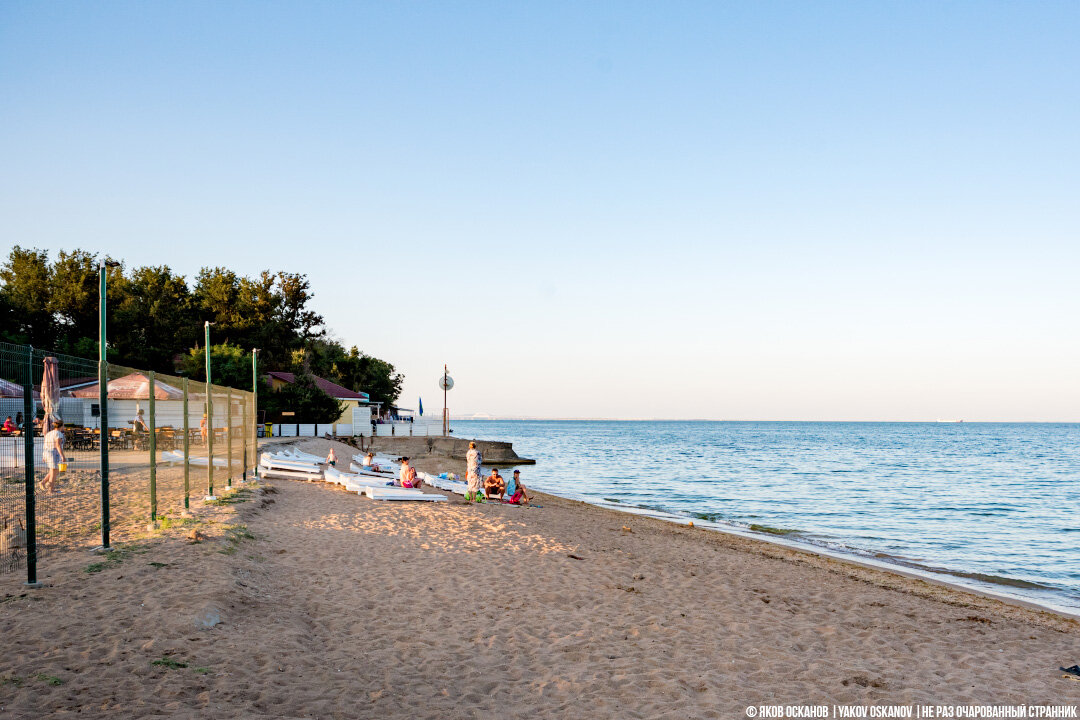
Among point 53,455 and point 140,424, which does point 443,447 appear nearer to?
point 140,424

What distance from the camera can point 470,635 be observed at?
688 centimetres

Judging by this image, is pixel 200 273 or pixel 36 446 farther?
pixel 200 273

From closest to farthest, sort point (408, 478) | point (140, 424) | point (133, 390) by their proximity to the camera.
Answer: point (133, 390) < point (140, 424) < point (408, 478)

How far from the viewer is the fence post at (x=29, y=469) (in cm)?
662

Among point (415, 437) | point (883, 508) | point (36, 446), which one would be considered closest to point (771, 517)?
point (883, 508)

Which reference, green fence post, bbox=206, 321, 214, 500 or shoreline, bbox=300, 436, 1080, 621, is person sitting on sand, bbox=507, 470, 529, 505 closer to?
shoreline, bbox=300, 436, 1080, 621

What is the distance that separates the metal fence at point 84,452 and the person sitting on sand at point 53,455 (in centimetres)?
1

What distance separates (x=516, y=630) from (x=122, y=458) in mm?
6344

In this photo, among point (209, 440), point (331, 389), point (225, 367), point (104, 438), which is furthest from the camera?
point (331, 389)

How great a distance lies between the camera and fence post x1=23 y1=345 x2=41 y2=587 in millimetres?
6625

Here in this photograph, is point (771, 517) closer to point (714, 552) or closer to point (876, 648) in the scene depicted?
point (714, 552)

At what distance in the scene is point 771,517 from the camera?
23547mm

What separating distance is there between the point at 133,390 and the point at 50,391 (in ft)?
8.58

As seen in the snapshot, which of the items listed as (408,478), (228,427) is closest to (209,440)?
(228,427)
